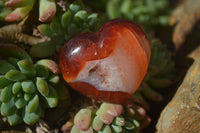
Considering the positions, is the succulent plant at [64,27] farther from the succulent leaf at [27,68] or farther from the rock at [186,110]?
the rock at [186,110]

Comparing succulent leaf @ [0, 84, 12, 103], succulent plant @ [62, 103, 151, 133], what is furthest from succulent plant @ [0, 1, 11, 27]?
succulent plant @ [62, 103, 151, 133]

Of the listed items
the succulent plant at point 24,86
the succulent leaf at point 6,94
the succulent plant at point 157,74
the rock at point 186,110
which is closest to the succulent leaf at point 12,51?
the succulent plant at point 24,86

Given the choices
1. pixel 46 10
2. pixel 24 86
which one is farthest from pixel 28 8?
pixel 24 86

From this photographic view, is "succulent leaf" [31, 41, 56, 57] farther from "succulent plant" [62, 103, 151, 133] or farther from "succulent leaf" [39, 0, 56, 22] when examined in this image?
"succulent plant" [62, 103, 151, 133]

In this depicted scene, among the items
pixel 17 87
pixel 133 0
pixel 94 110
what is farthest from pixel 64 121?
pixel 133 0

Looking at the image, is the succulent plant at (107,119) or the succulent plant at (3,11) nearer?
the succulent plant at (107,119)

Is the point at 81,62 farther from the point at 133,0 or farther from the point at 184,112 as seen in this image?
the point at 133,0

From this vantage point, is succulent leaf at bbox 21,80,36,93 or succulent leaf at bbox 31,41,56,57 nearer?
succulent leaf at bbox 21,80,36,93
